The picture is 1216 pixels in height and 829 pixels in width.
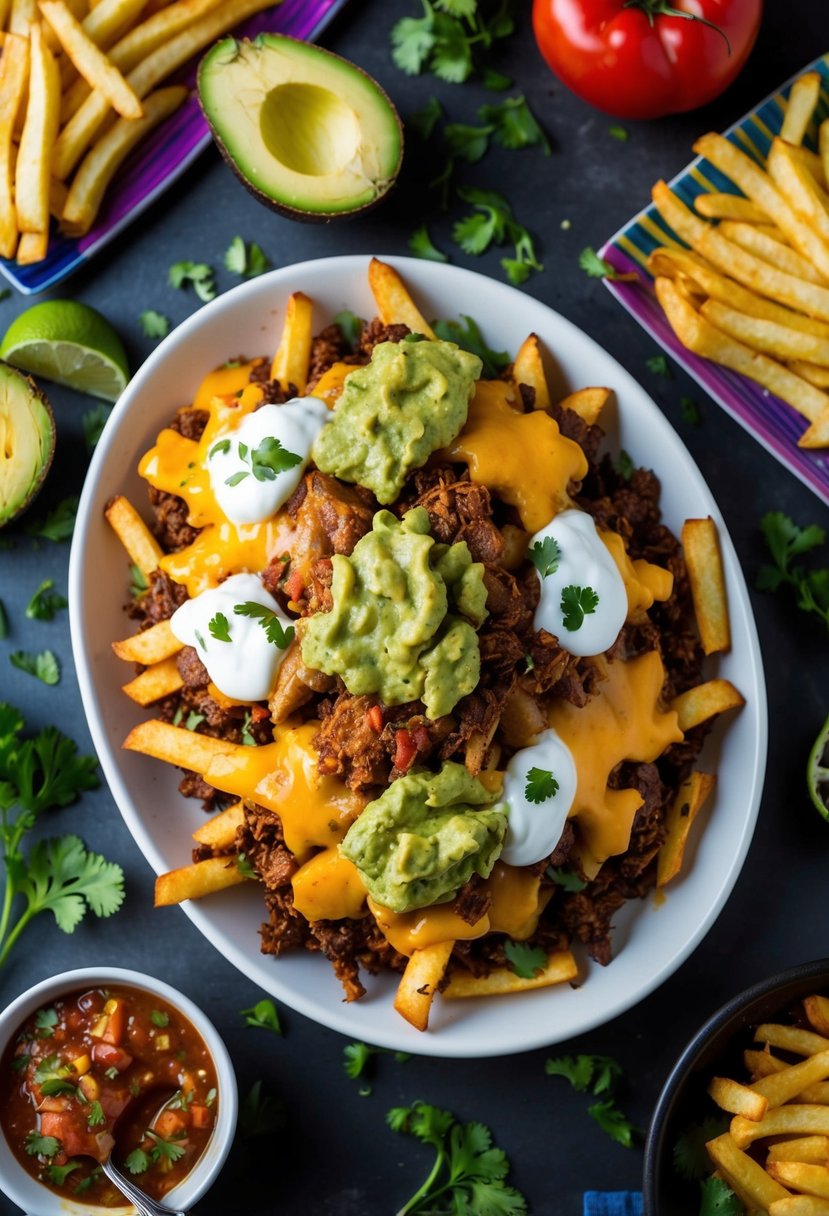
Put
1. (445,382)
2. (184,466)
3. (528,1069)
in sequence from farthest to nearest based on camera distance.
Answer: (528,1069) < (184,466) < (445,382)

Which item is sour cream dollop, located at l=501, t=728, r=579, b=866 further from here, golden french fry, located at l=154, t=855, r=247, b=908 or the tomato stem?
the tomato stem

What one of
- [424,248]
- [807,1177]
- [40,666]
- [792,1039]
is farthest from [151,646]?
[807,1177]

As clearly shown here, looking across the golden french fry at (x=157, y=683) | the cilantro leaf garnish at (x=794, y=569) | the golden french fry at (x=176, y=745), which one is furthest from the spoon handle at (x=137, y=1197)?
the cilantro leaf garnish at (x=794, y=569)

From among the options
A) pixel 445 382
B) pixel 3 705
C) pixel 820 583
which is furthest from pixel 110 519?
pixel 820 583

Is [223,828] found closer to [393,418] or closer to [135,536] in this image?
[135,536]

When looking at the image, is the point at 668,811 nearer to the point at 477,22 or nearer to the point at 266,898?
the point at 266,898
